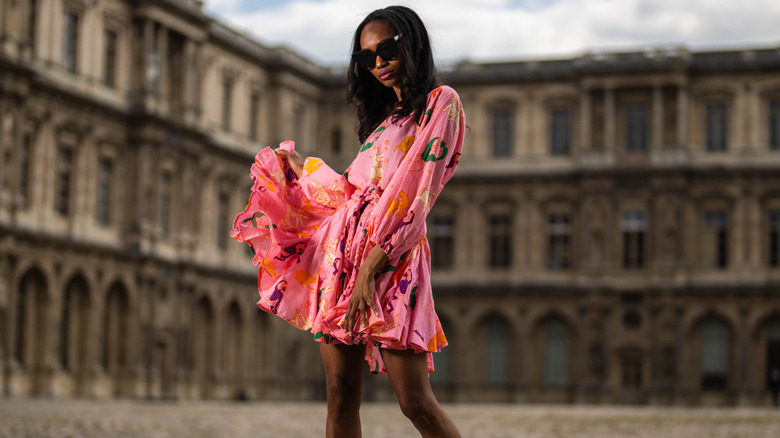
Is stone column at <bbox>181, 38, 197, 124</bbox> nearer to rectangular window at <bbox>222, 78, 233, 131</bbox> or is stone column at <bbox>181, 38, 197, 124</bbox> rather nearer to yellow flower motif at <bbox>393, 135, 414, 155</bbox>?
rectangular window at <bbox>222, 78, 233, 131</bbox>

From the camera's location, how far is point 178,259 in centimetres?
4138

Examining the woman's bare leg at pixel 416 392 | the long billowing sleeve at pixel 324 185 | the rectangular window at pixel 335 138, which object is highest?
the rectangular window at pixel 335 138

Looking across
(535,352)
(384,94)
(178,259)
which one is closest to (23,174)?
(178,259)

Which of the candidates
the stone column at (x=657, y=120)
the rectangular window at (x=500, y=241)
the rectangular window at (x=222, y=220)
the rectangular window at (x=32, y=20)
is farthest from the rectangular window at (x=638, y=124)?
the rectangular window at (x=32, y=20)

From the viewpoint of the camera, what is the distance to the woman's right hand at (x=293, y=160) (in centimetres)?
524

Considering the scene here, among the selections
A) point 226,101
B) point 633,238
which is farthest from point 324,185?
point 633,238

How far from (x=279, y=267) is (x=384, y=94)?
0.77 meters

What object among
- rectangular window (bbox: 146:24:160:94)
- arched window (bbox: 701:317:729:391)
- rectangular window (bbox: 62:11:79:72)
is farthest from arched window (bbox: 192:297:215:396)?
arched window (bbox: 701:317:729:391)

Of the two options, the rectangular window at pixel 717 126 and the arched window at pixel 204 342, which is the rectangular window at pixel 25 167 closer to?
the arched window at pixel 204 342

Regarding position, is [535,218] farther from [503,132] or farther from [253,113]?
[253,113]

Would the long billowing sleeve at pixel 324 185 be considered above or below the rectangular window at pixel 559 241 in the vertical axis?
below

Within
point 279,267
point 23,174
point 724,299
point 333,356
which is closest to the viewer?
point 333,356

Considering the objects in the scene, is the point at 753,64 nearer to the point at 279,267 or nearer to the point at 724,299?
the point at 724,299

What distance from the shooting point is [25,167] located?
35.5 metres
